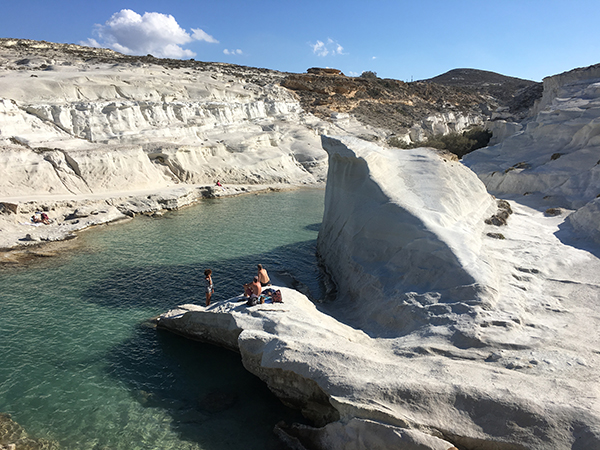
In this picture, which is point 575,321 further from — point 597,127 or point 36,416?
point 597,127

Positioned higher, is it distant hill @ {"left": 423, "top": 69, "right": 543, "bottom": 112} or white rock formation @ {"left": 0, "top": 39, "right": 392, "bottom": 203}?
distant hill @ {"left": 423, "top": 69, "right": 543, "bottom": 112}

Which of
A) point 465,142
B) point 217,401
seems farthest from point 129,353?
point 465,142

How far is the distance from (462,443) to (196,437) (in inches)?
167

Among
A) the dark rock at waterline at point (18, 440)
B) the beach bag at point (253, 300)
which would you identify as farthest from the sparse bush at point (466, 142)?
the dark rock at waterline at point (18, 440)

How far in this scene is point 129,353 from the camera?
30.0 ft

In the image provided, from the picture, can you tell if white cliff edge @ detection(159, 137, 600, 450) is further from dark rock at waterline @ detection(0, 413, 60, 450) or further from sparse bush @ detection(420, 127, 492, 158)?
sparse bush @ detection(420, 127, 492, 158)

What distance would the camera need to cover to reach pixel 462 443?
16.8 feet

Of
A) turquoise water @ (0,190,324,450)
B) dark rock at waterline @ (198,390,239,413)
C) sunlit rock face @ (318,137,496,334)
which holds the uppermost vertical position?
sunlit rock face @ (318,137,496,334)

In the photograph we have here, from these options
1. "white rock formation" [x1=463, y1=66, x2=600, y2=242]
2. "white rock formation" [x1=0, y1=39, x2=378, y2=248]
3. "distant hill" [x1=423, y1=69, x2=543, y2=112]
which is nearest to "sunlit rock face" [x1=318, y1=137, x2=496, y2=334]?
"white rock formation" [x1=463, y1=66, x2=600, y2=242]

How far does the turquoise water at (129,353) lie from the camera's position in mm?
6965

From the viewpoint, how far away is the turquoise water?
6965mm

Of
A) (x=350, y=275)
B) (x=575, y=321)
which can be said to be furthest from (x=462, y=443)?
(x=350, y=275)

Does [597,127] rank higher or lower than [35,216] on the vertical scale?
higher

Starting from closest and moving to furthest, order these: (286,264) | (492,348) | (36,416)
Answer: (492,348), (36,416), (286,264)
